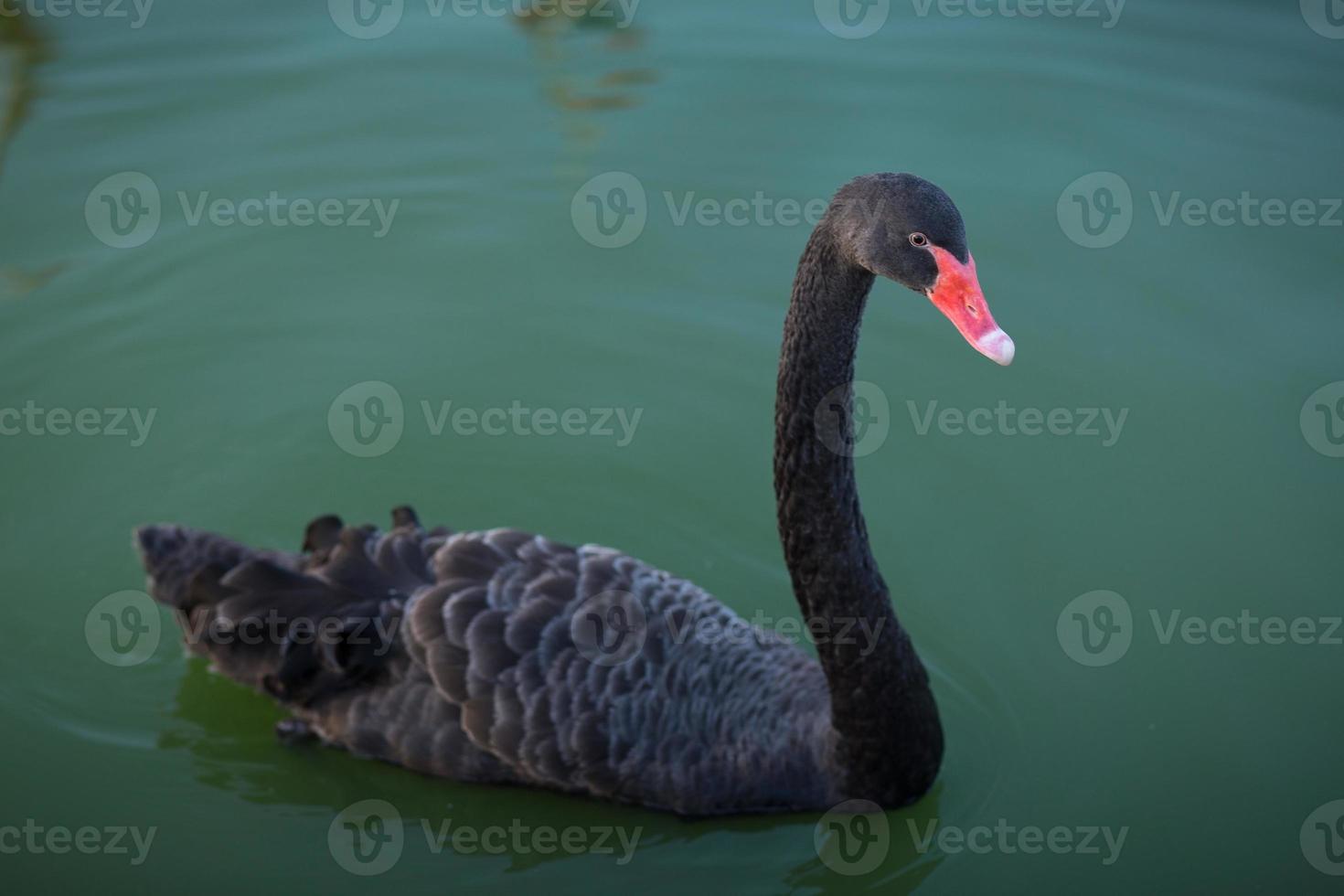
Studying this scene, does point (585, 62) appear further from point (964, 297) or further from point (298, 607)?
point (964, 297)

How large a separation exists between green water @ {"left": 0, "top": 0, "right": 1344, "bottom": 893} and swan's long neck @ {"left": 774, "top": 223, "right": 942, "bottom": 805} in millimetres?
308

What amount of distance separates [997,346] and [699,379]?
2668 mm

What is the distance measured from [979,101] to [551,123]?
2202mm

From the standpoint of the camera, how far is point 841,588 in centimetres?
409

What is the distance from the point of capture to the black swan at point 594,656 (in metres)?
4.09

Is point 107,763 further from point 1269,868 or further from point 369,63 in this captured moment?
point 369,63

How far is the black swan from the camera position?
4086 mm

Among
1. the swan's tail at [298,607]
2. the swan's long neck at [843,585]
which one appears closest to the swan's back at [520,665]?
the swan's tail at [298,607]

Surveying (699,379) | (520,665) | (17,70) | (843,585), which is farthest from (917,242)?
(17,70)

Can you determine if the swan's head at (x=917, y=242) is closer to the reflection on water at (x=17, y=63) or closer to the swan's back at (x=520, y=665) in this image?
the swan's back at (x=520, y=665)

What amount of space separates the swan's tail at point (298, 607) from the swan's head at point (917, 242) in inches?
72.1

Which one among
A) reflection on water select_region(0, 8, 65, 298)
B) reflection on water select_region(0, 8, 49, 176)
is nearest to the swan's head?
reflection on water select_region(0, 8, 65, 298)

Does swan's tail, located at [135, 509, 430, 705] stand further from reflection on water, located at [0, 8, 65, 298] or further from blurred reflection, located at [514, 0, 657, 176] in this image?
blurred reflection, located at [514, 0, 657, 176]

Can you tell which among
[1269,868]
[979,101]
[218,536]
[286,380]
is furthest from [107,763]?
[979,101]
